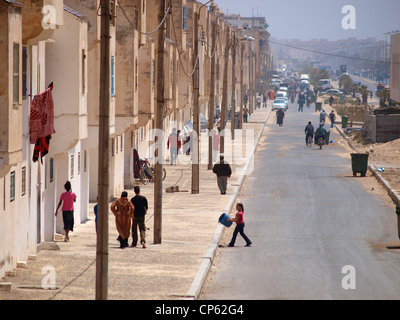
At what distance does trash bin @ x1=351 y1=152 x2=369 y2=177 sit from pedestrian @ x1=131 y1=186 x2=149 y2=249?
65.6 feet

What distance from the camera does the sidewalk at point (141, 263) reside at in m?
16.6

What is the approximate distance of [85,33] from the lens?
76.8ft

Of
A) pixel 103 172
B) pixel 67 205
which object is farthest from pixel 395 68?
pixel 103 172

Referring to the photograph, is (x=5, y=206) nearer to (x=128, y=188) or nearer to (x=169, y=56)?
(x=128, y=188)

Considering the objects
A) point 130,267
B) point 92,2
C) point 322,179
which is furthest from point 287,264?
point 322,179

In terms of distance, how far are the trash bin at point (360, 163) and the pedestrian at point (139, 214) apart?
20.0 m

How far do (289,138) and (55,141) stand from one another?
4345 centimetres

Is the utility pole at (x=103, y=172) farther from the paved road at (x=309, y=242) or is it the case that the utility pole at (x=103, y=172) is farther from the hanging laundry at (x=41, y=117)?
the hanging laundry at (x=41, y=117)

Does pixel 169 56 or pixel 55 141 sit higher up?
pixel 169 56

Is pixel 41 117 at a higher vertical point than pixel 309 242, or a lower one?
higher

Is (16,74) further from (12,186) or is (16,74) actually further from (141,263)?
(141,263)

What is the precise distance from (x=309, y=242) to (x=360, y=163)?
1747 cm

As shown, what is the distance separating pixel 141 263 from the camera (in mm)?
19844

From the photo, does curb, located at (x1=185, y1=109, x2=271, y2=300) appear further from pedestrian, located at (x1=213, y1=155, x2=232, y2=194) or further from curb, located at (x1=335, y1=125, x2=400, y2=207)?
curb, located at (x1=335, y1=125, x2=400, y2=207)
